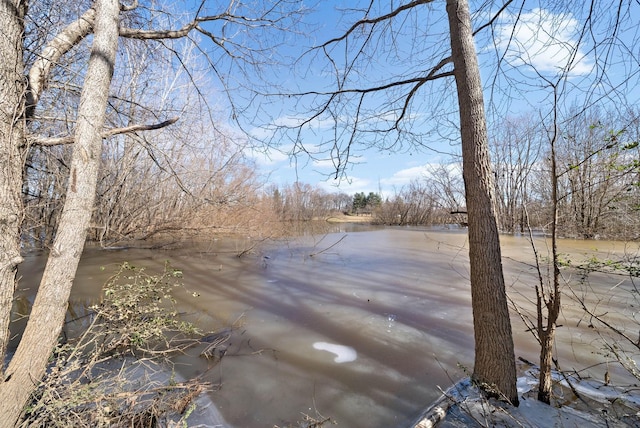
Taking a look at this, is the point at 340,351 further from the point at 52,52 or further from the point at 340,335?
the point at 52,52

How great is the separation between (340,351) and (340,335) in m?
0.48

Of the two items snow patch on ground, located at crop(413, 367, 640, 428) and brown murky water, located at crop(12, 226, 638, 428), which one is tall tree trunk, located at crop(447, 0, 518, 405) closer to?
snow patch on ground, located at crop(413, 367, 640, 428)

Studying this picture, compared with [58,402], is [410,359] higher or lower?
lower

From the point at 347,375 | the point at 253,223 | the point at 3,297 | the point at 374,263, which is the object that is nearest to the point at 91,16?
the point at 3,297

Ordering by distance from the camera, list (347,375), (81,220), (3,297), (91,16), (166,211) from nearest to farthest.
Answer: (3,297), (81,220), (91,16), (347,375), (166,211)

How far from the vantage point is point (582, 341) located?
373 centimetres

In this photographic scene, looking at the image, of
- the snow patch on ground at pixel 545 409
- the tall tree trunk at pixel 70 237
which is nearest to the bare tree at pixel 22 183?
the tall tree trunk at pixel 70 237

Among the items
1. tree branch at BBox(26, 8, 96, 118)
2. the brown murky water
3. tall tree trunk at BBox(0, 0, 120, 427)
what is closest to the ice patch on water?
the brown murky water

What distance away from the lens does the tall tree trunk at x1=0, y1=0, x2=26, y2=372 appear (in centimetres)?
169

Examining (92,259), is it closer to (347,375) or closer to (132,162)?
(132,162)

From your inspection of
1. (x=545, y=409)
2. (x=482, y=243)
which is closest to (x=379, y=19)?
(x=482, y=243)

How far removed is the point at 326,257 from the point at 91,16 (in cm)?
940

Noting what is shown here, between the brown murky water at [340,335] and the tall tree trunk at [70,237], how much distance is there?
1.46 metres

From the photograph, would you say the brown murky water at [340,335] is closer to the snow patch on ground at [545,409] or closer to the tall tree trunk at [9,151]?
the snow patch on ground at [545,409]
